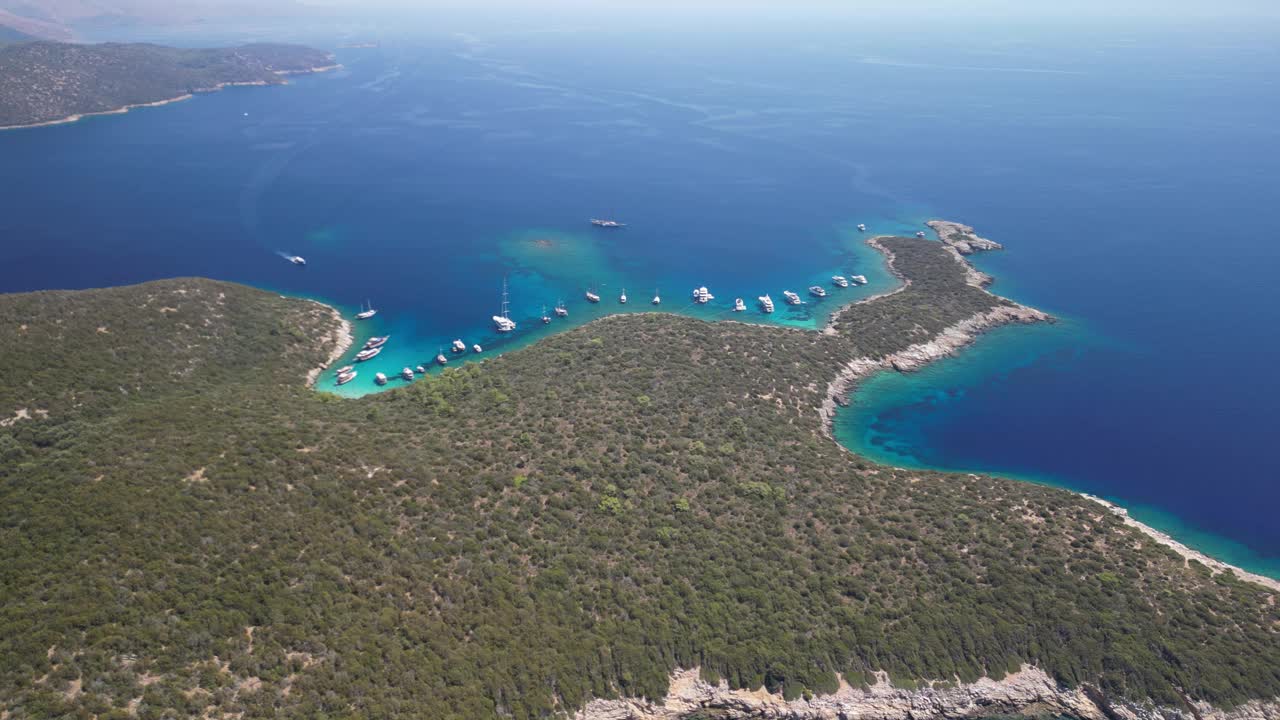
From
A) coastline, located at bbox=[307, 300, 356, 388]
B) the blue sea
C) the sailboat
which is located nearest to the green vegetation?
coastline, located at bbox=[307, 300, 356, 388]

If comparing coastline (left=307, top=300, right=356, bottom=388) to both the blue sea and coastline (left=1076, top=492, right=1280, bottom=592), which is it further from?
coastline (left=1076, top=492, right=1280, bottom=592)

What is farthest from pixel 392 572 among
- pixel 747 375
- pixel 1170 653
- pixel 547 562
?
pixel 1170 653

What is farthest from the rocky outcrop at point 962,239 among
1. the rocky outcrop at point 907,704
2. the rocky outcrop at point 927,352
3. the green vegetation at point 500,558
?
the rocky outcrop at point 907,704

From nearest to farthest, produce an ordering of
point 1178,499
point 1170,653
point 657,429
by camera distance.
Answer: point 1170,653 → point 657,429 → point 1178,499

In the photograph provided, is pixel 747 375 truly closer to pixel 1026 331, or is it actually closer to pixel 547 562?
pixel 547 562

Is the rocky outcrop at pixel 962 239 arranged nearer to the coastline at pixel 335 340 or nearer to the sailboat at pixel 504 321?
the sailboat at pixel 504 321
